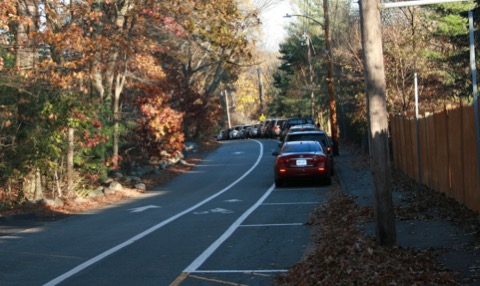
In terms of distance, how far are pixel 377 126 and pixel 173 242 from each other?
14.6 feet

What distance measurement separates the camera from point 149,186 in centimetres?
2633

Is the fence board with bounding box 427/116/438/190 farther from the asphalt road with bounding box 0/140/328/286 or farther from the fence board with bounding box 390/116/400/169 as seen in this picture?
the fence board with bounding box 390/116/400/169

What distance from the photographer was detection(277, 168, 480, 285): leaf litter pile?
7.40 m

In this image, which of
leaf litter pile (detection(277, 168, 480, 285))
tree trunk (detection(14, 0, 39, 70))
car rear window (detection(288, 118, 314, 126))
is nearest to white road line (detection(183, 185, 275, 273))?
leaf litter pile (detection(277, 168, 480, 285))

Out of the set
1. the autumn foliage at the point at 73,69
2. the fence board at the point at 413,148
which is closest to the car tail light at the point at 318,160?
the fence board at the point at 413,148

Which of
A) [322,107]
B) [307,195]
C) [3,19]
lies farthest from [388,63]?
[322,107]

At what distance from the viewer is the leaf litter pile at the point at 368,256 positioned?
7.40m

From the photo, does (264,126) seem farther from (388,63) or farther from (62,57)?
(62,57)

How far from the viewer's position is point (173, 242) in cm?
1187

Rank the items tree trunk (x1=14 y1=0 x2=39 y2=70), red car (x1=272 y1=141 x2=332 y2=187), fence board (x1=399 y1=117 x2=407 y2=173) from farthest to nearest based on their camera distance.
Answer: red car (x1=272 y1=141 x2=332 y2=187) → fence board (x1=399 y1=117 x2=407 y2=173) → tree trunk (x1=14 y1=0 x2=39 y2=70)

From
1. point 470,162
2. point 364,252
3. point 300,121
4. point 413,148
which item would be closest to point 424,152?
point 413,148

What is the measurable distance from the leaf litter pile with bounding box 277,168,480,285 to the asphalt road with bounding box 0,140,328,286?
0.48 meters

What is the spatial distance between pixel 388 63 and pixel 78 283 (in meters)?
22.9

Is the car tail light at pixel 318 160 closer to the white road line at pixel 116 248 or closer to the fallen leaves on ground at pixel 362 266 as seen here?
the white road line at pixel 116 248
